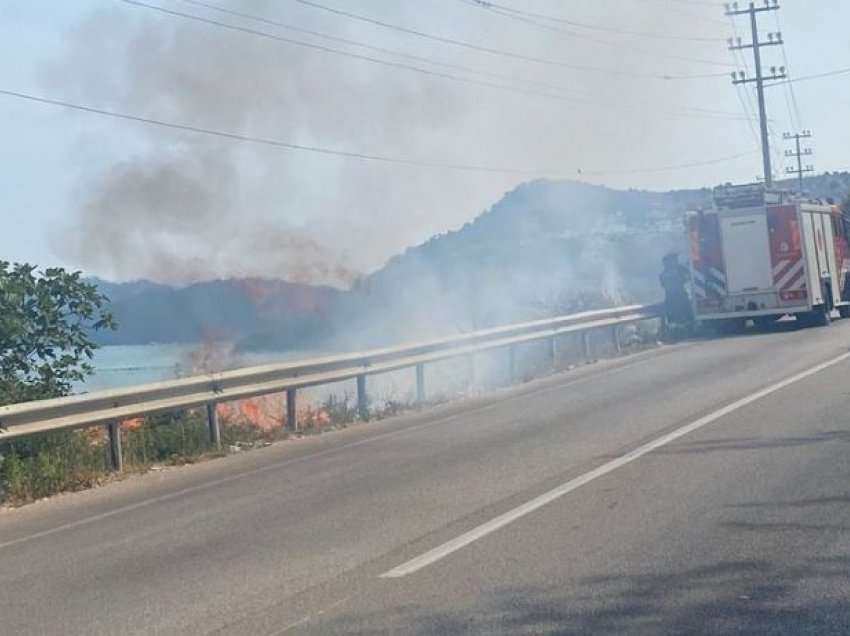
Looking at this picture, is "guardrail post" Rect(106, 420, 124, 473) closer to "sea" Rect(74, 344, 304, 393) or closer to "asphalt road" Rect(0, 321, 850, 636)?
"asphalt road" Rect(0, 321, 850, 636)

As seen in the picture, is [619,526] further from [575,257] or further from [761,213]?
[575,257]

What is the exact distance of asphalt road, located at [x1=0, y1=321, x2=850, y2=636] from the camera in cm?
695

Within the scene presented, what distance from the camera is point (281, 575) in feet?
26.8

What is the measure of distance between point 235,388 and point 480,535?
7.56m

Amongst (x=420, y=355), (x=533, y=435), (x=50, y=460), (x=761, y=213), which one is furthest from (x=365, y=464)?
(x=761, y=213)

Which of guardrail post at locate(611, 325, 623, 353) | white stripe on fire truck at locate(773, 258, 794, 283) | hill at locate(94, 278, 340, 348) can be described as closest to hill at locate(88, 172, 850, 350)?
hill at locate(94, 278, 340, 348)

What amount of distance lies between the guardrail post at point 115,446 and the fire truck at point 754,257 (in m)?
19.2

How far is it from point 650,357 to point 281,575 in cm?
1828

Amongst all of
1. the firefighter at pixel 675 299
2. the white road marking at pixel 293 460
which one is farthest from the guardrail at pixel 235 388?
the firefighter at pixel 675 299

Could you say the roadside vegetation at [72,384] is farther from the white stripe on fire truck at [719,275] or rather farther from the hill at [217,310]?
the white stripe on fire truck at [719,275]

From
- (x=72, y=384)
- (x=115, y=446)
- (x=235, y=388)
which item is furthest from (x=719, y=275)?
(x=115, y=446)

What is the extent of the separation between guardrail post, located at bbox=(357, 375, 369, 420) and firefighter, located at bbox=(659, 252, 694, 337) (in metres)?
14.3

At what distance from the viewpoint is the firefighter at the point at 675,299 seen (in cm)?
3152

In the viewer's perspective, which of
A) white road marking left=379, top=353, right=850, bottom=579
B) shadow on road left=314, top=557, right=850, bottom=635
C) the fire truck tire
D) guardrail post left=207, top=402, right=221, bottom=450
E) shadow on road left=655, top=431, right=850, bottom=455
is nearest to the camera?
shadow on road left=314, top=557, right=850, bottom=635
